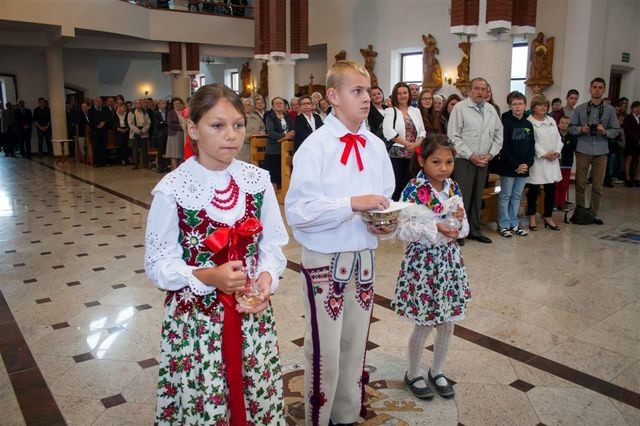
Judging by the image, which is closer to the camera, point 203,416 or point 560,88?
point 203,416

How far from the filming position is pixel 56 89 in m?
15.8

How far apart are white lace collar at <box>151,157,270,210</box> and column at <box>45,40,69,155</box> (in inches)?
607

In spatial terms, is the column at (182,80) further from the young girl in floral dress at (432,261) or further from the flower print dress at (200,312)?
the flower print dress at (200,312)

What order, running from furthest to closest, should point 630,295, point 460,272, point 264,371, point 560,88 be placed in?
1. point 560,88
2. point 630,295
3. point 460,272
4. point 264,371

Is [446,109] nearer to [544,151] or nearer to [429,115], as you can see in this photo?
[429,115]

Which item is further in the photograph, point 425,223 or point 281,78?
point 281,78

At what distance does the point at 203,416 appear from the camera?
1794mm

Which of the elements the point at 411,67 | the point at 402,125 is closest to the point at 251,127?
the point at 402,125

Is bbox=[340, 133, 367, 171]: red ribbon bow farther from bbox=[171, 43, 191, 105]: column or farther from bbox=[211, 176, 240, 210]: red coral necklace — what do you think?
bbox=[171, 43, 191, 105]: column

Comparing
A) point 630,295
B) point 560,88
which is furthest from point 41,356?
point 560,88

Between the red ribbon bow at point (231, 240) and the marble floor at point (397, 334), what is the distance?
1251 mm

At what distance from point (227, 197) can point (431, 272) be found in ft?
4.35

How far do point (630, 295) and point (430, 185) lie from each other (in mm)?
2619

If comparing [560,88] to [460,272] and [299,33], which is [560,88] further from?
[460,272]
